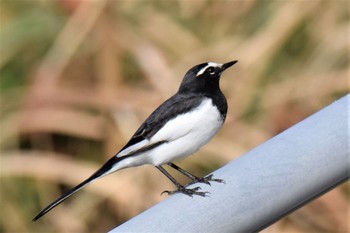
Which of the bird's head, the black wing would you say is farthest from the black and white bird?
the bird's head

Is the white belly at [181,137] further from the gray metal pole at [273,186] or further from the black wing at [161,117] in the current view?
the gray metal pole at [273,186]

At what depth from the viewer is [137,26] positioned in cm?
380

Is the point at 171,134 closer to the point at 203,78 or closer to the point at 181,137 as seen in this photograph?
the point at 181,137

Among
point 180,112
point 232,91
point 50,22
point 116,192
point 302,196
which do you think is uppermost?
point 50,22

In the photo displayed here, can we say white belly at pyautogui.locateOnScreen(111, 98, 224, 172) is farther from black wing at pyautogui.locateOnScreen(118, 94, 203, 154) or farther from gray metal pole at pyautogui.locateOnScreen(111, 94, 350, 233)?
gray metal pole at pyautogui.locateOnScreen(111, 94, 350, 233)

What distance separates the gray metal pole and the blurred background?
2239mm

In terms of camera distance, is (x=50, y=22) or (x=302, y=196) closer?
(x=302, y=196)

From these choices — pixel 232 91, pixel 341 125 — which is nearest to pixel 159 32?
pixel 232 91

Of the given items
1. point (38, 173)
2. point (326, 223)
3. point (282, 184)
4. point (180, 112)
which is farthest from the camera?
point (38, 173)

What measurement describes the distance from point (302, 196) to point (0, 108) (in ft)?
9.11

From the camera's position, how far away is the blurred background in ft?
11.4

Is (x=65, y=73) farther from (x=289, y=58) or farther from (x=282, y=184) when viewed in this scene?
(x=282, y=184)

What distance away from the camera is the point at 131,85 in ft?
12.2

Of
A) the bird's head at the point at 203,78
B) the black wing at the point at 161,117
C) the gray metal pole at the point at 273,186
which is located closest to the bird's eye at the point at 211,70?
the bird's head at the point at 203,78
